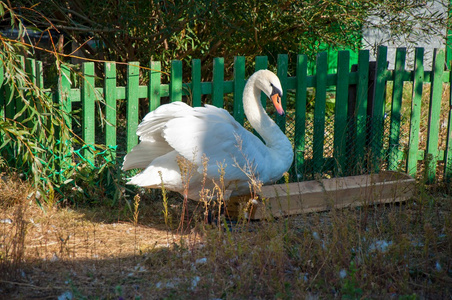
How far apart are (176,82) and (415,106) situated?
2.68 m

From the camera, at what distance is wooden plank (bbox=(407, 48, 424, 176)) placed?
238 inches

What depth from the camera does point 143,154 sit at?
491 centimetres

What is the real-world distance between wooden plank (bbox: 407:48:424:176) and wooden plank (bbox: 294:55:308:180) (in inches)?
46.4

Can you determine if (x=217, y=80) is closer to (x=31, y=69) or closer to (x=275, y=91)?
(x=275, y=91)

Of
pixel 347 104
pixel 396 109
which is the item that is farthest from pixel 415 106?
pixel 347 104

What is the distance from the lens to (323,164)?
20.1 feet

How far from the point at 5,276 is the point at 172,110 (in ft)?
6.01

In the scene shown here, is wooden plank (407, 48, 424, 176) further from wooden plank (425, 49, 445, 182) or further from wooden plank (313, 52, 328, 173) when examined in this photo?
wooden plank (313, 52, 328, 173)

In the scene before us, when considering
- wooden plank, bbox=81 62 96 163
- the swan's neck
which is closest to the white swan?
the swan's neck

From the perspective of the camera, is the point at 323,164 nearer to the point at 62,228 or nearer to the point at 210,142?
the point at 210,142

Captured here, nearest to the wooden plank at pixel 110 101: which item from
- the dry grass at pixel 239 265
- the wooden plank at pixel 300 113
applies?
the dry grass at pixel 239 265

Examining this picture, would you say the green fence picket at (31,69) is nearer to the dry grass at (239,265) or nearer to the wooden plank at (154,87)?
the wooden plank at (154,87)

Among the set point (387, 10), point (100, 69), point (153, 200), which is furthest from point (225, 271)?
point (100, 69)

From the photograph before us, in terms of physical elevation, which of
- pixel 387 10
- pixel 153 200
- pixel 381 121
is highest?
pixel 387 10
